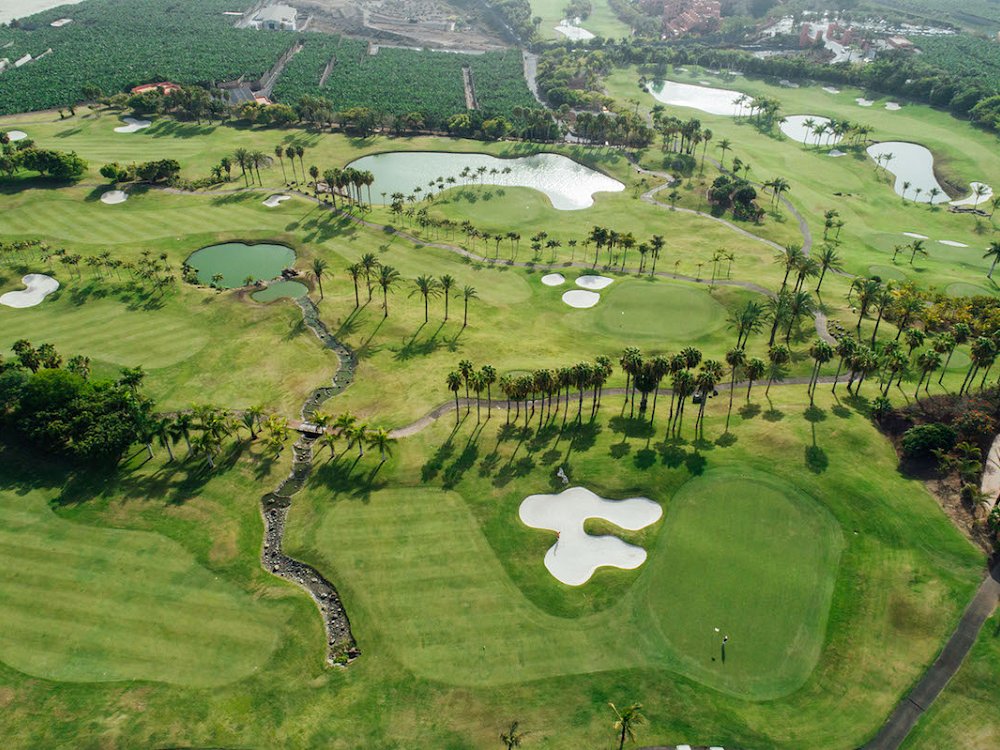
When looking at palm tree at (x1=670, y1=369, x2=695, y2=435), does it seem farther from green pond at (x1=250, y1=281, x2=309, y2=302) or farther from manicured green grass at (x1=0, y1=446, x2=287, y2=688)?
green pond at (x1=250, y1=281, x2=309, y2=302)

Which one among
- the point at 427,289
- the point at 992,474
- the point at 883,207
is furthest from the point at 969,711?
the point at 883,207

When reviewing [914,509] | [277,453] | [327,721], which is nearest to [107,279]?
[277,453]

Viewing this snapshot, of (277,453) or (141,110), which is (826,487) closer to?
(277,453)

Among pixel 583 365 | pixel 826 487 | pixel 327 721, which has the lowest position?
pixel 327 721

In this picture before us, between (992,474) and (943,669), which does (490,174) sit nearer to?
(992,474)

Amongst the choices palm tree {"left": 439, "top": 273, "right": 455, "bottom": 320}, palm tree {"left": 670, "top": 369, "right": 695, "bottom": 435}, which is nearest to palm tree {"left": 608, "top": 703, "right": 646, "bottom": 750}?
palm tree {"left": 670, "top": 369, "right": 695, "bottom": 435}

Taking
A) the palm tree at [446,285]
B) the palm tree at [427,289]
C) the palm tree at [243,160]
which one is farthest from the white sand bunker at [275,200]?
the palm tree at [446,285]
